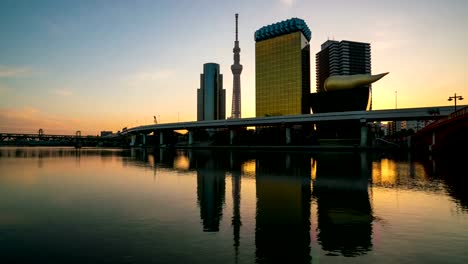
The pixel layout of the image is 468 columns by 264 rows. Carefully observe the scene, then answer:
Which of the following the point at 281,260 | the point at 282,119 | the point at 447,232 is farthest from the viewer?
the point at 282,119

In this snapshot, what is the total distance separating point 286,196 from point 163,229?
353 inches

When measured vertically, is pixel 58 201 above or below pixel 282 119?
below

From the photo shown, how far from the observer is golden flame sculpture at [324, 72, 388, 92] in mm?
118875

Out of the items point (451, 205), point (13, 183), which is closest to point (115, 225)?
point (451, 205)

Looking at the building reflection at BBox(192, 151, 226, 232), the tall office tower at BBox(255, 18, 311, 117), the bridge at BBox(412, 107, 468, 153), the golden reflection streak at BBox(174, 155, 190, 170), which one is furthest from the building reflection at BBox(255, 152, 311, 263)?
the tall office tower at BBox(255, 18, 311, 117)

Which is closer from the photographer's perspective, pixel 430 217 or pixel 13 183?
pixel 430 217

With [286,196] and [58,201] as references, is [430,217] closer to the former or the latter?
[286,196]

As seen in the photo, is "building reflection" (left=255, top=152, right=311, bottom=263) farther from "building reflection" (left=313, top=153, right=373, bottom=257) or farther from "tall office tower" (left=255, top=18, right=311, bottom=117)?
"tall office tower" (left=255, top=18, right=311, bottom=117)

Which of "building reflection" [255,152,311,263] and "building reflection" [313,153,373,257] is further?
"building reflection" [313,153,373,257]

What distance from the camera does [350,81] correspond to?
4815 inches

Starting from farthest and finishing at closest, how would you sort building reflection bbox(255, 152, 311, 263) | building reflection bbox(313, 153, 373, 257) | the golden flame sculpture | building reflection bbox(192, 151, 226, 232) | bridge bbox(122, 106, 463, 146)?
the golden flame sculpture, bridge bbox(122, 106, 463, 146), building reflection bbox(192, 151, 226, 232), building reflection bbox(313, 153, 373, 257), building reflection bbox(255, 152, 311, 263)

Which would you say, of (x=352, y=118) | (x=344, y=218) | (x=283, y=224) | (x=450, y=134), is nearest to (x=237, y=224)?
(x=283, y=224)

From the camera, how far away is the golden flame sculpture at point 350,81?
119m

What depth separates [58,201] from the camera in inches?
712
